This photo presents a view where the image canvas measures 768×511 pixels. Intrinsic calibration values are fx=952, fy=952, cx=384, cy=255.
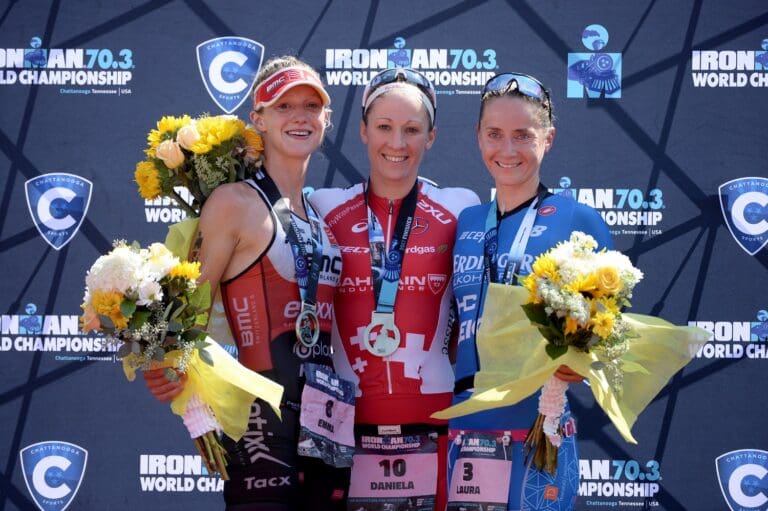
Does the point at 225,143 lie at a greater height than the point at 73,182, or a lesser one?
lesser

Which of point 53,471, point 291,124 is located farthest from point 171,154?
point 53,471

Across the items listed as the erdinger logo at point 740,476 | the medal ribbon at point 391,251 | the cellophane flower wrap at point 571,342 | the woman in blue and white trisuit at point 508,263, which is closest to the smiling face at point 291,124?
the medal ribbon at point 391,251

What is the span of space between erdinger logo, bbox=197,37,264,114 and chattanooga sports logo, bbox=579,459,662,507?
9.14ft

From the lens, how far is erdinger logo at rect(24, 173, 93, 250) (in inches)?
204

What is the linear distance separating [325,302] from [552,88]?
232 centimetres

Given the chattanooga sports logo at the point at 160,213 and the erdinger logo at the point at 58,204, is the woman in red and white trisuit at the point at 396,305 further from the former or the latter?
the erdinger logo at the point at 58,204

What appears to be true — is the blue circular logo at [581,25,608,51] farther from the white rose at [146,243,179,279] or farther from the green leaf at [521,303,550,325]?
the white rose at [146,243,179,279]

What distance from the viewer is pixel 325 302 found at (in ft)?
11.2

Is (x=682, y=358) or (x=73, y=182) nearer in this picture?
(x=682, y=358)

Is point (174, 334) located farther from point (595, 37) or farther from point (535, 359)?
point (595, 37)

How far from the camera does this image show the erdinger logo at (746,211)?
16.6 feet

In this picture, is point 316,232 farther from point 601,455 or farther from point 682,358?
point 601,455

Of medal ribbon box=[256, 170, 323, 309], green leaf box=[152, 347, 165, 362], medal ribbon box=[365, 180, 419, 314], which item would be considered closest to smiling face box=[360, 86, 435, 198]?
medal ribbon box=[365, 180, 419, 314]

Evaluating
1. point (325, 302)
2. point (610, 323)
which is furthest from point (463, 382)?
point (610, 323)
